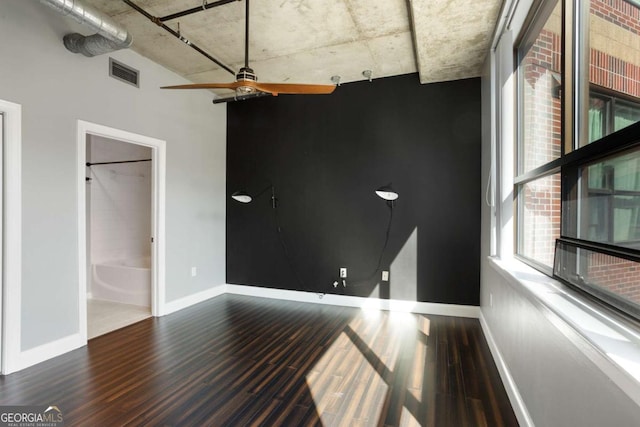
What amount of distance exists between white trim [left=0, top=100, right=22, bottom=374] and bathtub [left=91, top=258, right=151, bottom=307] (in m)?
1.67

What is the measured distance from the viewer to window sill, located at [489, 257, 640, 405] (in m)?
0.87

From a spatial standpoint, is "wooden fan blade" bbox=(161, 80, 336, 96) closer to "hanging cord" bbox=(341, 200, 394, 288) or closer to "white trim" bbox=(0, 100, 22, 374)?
"white trim" bbox=(0, 100, 22, 374)

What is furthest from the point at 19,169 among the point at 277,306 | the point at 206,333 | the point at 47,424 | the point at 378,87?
the point at 378,87

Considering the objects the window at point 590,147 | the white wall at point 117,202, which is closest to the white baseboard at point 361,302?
the window at point 590,147

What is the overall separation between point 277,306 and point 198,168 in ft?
7.41

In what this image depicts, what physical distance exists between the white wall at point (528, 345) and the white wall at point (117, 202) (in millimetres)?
5057

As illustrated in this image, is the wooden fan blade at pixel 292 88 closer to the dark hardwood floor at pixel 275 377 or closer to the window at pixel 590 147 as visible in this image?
Answer: the window at pixel 590 147

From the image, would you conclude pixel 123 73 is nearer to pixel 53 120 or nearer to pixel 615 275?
pixel 53 120

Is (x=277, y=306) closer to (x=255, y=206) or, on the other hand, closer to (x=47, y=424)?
(x=255, y=206)

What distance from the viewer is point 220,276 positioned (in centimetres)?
484

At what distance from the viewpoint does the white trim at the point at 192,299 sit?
155 inches

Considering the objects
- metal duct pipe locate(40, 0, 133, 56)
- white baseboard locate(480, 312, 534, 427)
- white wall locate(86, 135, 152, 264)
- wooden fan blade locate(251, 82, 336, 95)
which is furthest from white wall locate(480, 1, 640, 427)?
white wall locate(86, 135, 152, 264)

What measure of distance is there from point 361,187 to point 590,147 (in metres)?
2.89

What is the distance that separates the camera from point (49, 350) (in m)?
2.69
